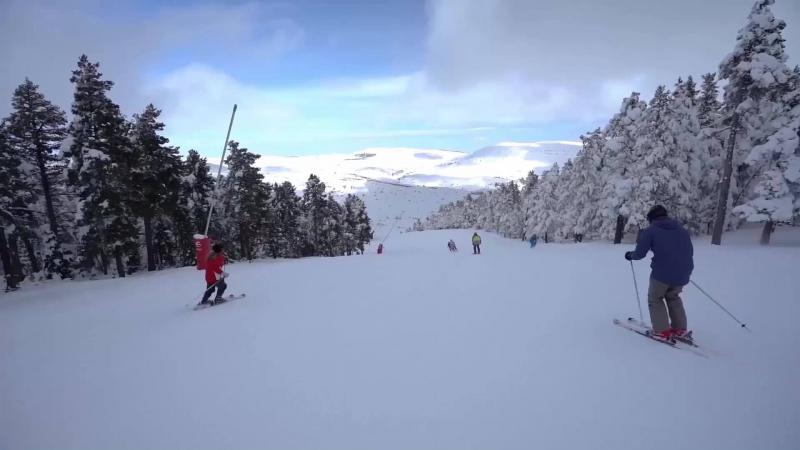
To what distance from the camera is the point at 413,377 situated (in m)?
5.04

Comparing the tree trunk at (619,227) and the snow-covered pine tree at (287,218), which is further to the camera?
the snow-covered pine tree at (287,218)

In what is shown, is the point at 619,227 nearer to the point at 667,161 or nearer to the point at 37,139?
the point at 667,161

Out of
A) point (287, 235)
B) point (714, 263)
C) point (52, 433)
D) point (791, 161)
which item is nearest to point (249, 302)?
point (52, 433)

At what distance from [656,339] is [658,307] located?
560 millimetres

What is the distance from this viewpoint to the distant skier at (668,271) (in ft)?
19.1

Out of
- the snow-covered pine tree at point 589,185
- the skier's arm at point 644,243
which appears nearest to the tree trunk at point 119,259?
the skier's arm at point 644,243

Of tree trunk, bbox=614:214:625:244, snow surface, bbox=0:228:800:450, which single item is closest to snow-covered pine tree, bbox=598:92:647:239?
tree trunk, bbox=614:214:625:244

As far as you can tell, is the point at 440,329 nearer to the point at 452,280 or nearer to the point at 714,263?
the point at 452,280

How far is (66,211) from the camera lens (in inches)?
1247

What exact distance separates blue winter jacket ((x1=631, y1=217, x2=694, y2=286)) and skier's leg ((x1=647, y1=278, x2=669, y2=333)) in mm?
119

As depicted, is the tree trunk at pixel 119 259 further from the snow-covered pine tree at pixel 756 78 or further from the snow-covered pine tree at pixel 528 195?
the snow-covered pine tree at pixel 528 195

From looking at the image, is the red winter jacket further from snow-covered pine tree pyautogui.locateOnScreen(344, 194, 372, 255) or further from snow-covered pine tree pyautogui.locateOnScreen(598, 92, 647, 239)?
snow-covered pine tree pyautogui.locateOnScreen(344, 194, 372, 255)

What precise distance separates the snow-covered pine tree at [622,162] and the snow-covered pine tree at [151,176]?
3547 cm

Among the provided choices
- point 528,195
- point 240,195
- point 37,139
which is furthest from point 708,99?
point 37,139
